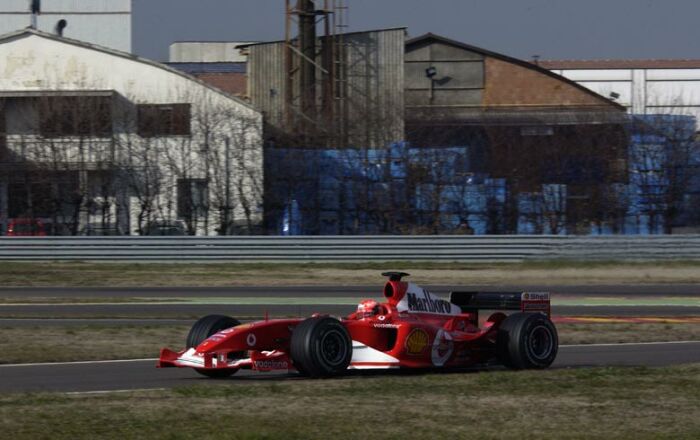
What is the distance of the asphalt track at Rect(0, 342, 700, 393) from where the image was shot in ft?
37.0

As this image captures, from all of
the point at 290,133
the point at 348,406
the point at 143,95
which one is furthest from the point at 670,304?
the point at 143,95

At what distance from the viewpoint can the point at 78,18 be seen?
58.8m

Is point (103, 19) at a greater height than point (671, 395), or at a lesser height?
greater

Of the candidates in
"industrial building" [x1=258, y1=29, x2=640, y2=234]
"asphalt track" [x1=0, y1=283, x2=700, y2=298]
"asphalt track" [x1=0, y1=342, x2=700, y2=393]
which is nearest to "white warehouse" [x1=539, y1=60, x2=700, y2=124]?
"industrial building" [x1=258, y1=29, x2=640, y2=234]

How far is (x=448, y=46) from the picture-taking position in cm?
5850

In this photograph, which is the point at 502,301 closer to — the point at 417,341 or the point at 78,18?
the point at 417,341

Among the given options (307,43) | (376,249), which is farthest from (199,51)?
(376,249)

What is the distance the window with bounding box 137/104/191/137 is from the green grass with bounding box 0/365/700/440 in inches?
1035

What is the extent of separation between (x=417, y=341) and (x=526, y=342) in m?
1.29

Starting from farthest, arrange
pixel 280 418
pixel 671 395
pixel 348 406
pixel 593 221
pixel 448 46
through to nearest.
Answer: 1. pixel 448 46
2. pixel 593 221
3. pixel 671 395
4. pixel 348 406
5. pixel 280 418

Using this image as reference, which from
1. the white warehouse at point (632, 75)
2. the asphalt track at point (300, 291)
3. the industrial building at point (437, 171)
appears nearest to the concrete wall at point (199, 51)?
the white warehouse at point (632, 75)

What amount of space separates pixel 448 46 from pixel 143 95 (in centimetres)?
2164

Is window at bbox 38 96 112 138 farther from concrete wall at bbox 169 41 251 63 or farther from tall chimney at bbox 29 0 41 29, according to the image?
concrete wall at bbox 169 41 251 63

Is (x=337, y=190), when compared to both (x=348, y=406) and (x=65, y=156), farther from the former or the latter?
(x=348, y=406)
